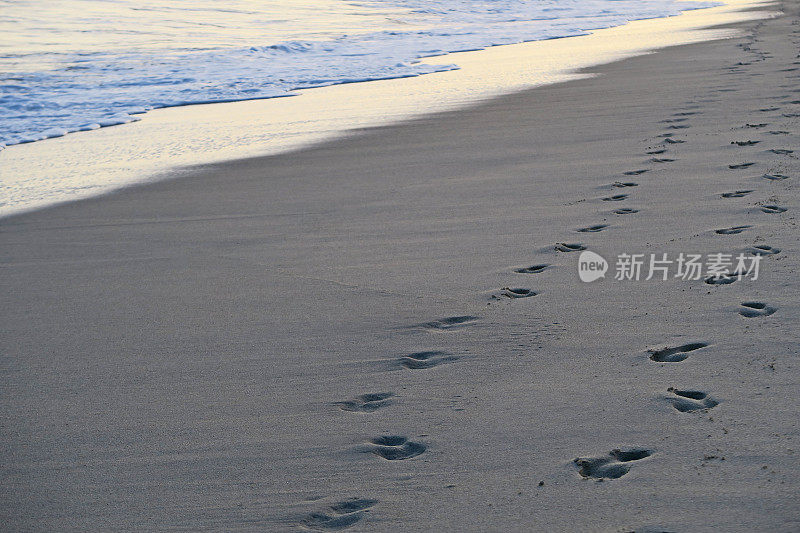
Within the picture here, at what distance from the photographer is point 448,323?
115 inches

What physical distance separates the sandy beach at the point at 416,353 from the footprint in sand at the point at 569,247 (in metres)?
0.02

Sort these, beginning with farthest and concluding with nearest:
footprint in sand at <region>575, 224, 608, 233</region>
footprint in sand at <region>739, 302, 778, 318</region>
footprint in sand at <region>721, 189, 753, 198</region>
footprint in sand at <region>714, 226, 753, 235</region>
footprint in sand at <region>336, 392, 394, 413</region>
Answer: footprint in sand at <region>721, 189, 753, 198</region>
footprint in sand at <region>575, 224, 608, 233</region>
footprint in sand at <region>714, 226, 753, 235</region>
footprint in sand at <region>739, 302, 778, 318</region>
footprint in sand at <region>336, 392, 394, 413</region>

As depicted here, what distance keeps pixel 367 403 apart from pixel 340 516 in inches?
21.3

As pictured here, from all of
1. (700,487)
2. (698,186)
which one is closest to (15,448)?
(700,487)

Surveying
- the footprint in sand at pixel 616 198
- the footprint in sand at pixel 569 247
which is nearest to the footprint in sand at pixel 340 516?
the footprint in sand at pixel 569 247

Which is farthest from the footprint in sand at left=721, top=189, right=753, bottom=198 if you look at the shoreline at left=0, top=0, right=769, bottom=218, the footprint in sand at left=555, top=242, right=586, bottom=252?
the shoreline at left=0, top=0, right=769, bottom=218

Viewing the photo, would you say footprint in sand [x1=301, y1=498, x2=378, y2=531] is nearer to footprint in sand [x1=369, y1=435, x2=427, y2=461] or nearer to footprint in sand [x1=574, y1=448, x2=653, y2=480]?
footprint in sand [x1=369, y1=435, x2=427, y2=461]

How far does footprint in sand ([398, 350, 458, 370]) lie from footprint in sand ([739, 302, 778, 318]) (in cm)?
104

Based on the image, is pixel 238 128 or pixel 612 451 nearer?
pixel 612 451

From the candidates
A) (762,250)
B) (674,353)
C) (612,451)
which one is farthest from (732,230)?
(612,451)

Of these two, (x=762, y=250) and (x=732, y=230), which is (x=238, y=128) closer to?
(x=732, y=230)

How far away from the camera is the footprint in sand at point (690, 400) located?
2.18 meters

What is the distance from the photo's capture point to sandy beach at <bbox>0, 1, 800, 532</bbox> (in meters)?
1.93

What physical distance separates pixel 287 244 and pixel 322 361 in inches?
55.5
